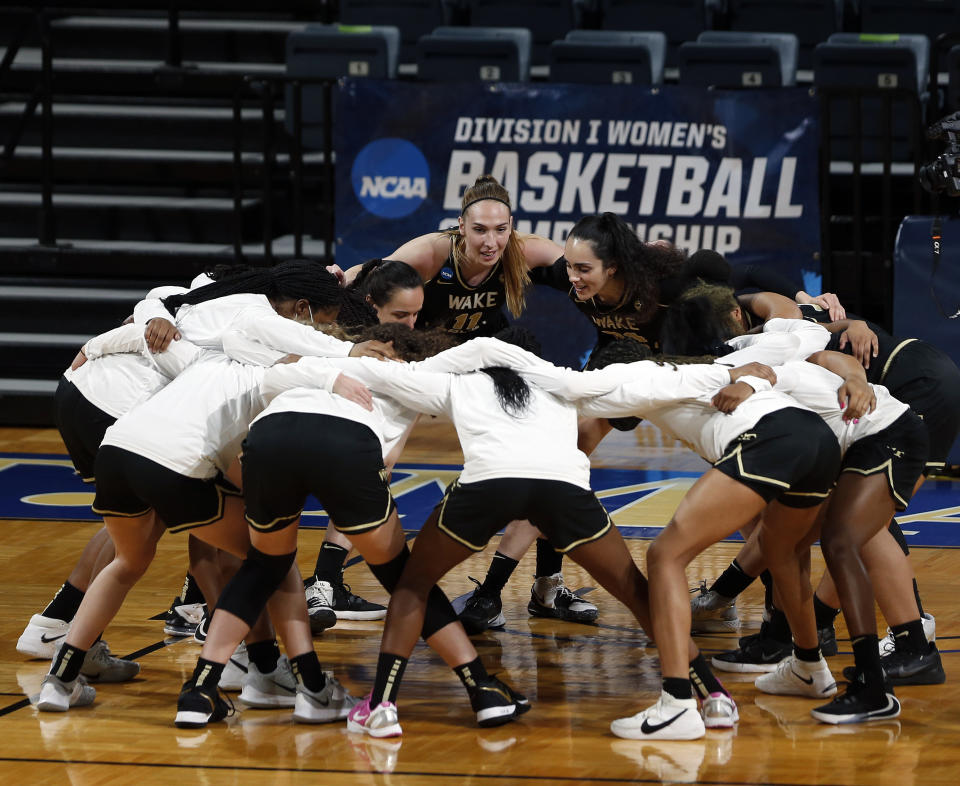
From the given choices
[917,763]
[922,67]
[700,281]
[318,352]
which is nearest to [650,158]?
[922,67]

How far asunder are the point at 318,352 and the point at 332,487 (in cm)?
58

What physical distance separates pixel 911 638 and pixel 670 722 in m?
1.02

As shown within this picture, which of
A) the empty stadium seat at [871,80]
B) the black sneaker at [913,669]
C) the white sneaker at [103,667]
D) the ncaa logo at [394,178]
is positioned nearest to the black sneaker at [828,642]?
the black sneaker at [913,669]

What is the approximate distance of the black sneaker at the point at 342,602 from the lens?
533 cm

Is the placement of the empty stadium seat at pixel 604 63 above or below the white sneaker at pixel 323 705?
above

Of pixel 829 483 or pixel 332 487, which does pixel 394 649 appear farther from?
pixel 829 483

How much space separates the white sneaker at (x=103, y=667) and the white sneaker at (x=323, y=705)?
2.27 feet

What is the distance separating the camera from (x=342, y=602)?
17.9ft

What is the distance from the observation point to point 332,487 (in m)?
3.97

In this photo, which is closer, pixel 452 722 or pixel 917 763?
pixel 917 763

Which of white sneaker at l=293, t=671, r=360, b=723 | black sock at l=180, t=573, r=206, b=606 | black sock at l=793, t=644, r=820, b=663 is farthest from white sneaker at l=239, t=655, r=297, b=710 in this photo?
black sock at l=793, t=644, r=820, b=663

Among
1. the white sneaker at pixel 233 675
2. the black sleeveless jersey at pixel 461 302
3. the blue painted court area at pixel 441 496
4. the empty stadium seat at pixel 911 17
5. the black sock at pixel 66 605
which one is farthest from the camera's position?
the empty stadium seat at pixel 911 17

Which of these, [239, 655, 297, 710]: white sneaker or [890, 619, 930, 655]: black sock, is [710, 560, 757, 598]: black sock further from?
[239, 655, 297, 710]: white sneaker

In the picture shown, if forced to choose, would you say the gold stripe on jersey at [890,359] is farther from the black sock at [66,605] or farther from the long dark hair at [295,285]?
the black sock at [66,605]
